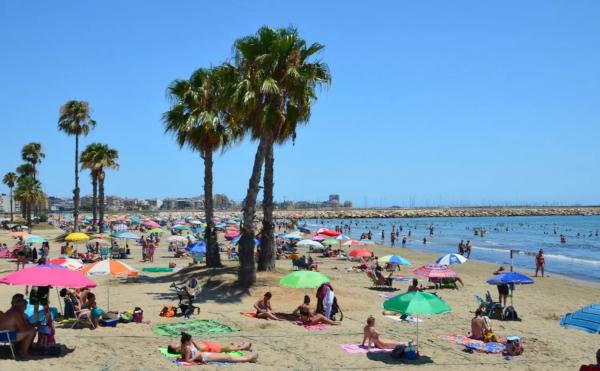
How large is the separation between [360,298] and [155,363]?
872 centimetres

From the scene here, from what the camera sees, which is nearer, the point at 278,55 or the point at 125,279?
the point at 278,55

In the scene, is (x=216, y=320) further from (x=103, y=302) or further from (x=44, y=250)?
(x=44, y=250)

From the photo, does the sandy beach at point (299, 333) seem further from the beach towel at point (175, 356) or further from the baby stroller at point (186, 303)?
the baby stroller at point (186, 303)

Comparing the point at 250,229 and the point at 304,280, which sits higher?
the point at 250,229

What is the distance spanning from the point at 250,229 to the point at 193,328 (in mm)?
5028

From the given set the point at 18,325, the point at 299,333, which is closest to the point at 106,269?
the point at 18,325

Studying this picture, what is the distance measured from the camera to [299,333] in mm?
12500

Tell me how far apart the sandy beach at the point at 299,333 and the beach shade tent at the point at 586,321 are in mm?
2279

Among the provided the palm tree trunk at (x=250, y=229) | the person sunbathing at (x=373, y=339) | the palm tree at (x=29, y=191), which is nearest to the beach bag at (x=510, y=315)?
→ the person sunbathing at (x=373, y=339)

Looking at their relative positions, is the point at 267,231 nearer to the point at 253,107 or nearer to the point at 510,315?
the point at 253,107

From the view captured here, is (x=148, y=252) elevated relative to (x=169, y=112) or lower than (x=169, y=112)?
lower

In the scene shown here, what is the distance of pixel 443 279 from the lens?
69.2 ft

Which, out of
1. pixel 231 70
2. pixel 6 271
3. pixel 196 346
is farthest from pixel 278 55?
pixel 6 271

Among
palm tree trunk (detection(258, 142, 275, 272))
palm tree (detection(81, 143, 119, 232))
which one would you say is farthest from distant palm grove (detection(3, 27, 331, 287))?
palm tree (detection(81, 143, 119, 232))
